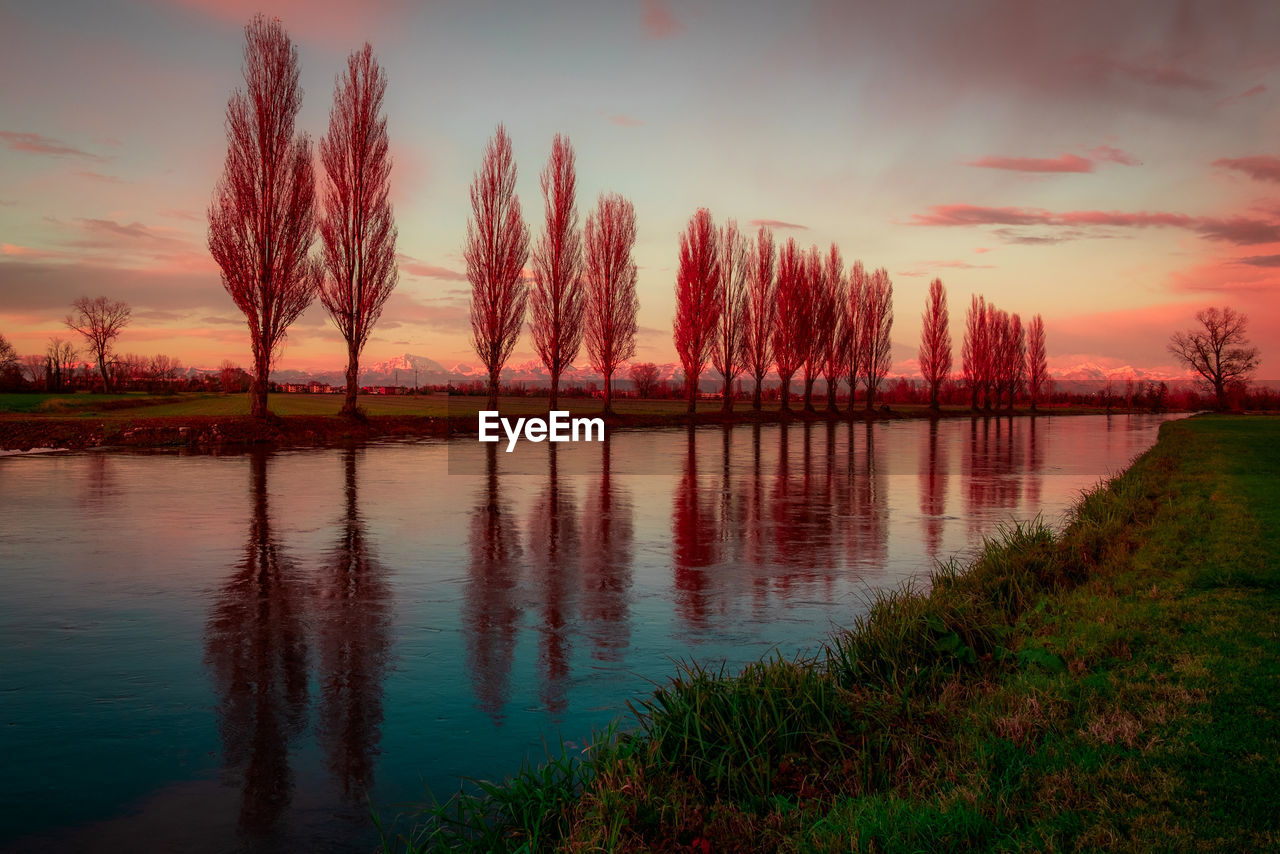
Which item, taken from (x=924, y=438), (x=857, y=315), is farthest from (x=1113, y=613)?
(x=857, y=315)

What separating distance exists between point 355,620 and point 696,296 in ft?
138

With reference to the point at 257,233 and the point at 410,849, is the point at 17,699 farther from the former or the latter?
the point at 257,233

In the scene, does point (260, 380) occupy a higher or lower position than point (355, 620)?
higher

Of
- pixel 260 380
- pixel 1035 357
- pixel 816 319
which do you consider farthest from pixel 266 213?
pixel 1035 357

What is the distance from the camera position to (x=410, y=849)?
3115 mm

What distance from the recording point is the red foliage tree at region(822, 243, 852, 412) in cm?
5922

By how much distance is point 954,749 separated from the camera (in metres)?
4.04

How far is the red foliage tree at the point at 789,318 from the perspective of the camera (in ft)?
177

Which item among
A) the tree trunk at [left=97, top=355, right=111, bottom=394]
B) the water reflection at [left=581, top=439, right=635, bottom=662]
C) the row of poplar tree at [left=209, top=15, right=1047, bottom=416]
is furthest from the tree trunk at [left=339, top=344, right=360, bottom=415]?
the tree trunk at [left=97, top=355, right=111, bottom=394]

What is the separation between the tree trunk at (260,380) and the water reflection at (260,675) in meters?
21.2

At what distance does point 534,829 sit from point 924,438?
36.0 m

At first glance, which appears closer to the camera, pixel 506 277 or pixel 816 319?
pixel 506 277

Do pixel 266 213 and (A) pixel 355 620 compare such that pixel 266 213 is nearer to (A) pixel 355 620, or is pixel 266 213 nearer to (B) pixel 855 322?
(A) pixel 355 620

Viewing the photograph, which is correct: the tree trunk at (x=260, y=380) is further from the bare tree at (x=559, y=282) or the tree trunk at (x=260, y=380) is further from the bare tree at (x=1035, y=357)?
the bare tree at (x=1035, y=357)
